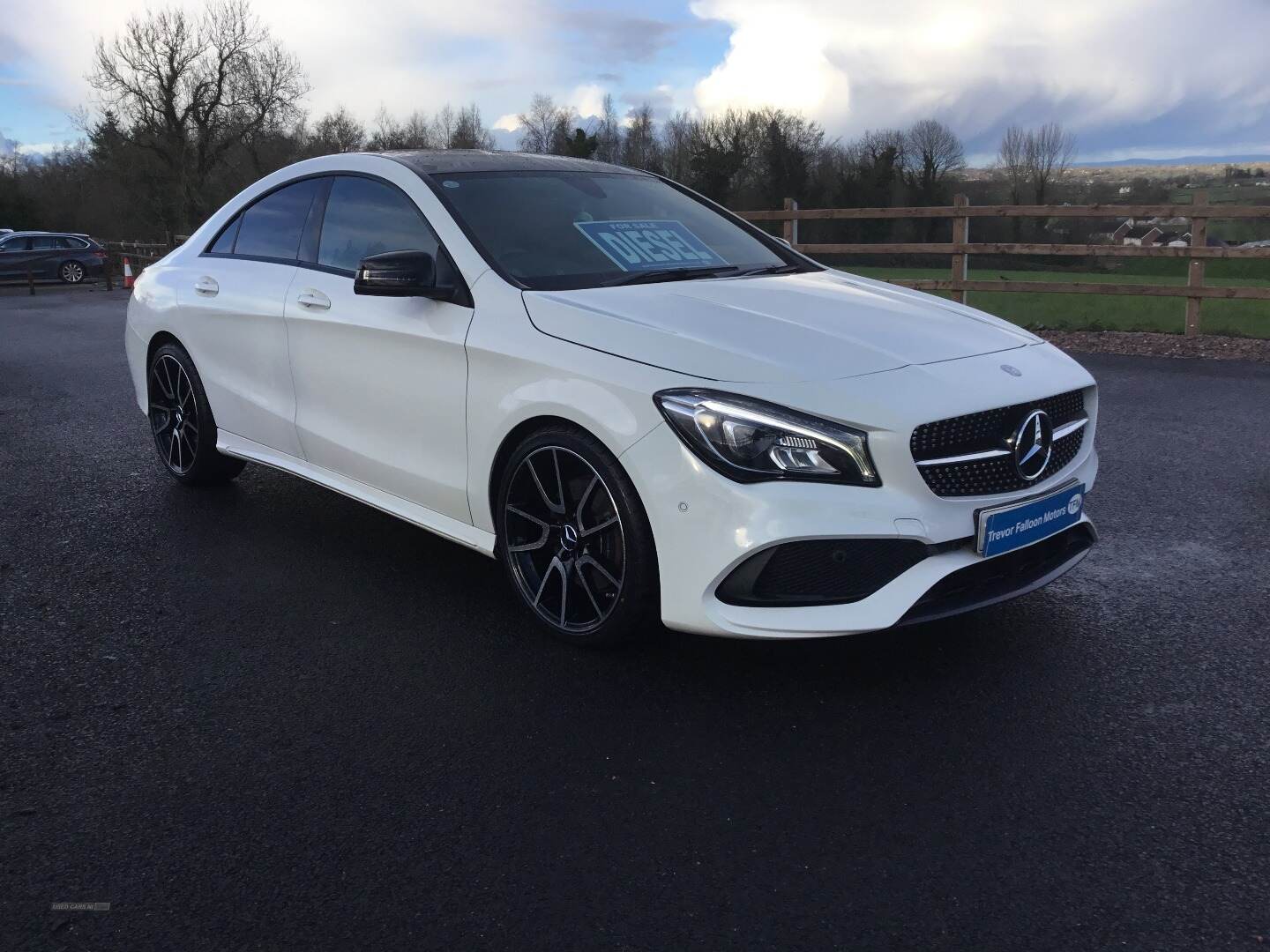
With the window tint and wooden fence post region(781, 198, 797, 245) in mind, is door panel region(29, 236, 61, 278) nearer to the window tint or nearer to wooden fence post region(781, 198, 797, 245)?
wooden fence post region(781, 198, 797, 245)

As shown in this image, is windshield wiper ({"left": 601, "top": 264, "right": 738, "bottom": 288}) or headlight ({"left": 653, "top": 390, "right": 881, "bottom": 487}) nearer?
headlight ({"left": 653, "top": 390, "right": 881, "bottom": 487})

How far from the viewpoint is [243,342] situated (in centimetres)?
518

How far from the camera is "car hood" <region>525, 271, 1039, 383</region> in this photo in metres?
3.33

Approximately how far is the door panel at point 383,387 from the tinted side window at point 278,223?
275 millimetres

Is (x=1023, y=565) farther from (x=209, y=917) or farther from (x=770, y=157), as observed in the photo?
(x=770, y=157)

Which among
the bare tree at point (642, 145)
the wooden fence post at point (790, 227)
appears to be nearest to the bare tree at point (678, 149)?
the bare tree at point (642, 145)

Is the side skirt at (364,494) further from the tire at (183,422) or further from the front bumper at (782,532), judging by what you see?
the front bumper at (782,532)

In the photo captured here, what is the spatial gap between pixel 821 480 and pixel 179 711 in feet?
6.49

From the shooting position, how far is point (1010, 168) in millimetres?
66500

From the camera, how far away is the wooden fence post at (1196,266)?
11.8 meters

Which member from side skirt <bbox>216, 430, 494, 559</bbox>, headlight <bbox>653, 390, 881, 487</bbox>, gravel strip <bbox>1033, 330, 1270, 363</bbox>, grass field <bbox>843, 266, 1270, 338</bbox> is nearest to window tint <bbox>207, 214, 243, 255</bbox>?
side skirt <bbox>216, 430, 494, 559</bbox>

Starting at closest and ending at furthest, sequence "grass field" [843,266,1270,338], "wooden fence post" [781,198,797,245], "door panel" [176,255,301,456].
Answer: "door panel" [176,255,301,456]
"grass field" [843,266,1270,338]
"wooden fence post" [781,198,797,245]

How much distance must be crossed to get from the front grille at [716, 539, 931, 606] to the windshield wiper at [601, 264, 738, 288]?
1272 millimetres

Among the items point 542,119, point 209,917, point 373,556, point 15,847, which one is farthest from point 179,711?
point 542,119
